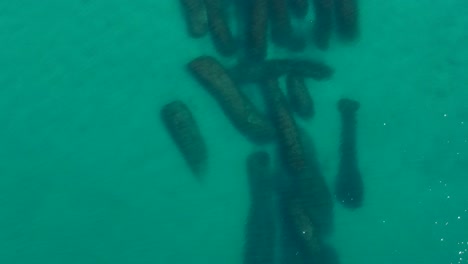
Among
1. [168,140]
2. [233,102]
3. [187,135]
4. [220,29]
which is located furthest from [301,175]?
[220,29]

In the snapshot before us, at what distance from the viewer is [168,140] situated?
6082 mm

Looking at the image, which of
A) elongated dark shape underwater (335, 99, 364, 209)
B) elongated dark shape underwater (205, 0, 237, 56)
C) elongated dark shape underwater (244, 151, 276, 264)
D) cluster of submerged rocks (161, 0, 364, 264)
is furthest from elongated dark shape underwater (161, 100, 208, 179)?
elongated dark shape underwater (335, 99, 364, 209)

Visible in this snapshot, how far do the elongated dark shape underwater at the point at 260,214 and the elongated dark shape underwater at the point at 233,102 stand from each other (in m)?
0.24

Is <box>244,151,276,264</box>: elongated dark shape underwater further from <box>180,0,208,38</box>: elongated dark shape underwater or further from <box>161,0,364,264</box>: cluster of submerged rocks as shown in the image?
<box>180,0,208,38</box>: elongated dark shape underwater

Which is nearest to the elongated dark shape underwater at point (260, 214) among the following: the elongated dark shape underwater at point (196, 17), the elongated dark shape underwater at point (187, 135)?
the elongated dark shape underwater at point (187, 135)

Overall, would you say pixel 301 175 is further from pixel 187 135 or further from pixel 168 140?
pixel 168 140

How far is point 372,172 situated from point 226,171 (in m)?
1.56

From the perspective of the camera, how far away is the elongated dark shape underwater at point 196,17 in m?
6.18

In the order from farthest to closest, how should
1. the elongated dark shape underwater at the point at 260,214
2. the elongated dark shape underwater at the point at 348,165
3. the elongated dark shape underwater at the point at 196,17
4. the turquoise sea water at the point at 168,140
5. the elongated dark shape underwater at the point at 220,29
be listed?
the elongated dark shape underwater at the point at 196,17
the elongated dark shape underwater at the point at 220,29
the elongated dark shape underwater at the point at 348,165
the turquoise sea water at the point at 168,140
the elongated dark shape underwater at the point at 260,214

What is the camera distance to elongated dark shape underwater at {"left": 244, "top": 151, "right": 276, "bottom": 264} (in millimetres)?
5637

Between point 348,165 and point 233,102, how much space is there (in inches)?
54.8

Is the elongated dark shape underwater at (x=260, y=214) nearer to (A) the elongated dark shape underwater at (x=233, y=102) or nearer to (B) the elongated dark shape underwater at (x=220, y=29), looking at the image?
(A) the elongated dark shape underwater at (x=233, y=102)

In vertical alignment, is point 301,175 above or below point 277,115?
below

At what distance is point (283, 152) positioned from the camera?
5734 mm
